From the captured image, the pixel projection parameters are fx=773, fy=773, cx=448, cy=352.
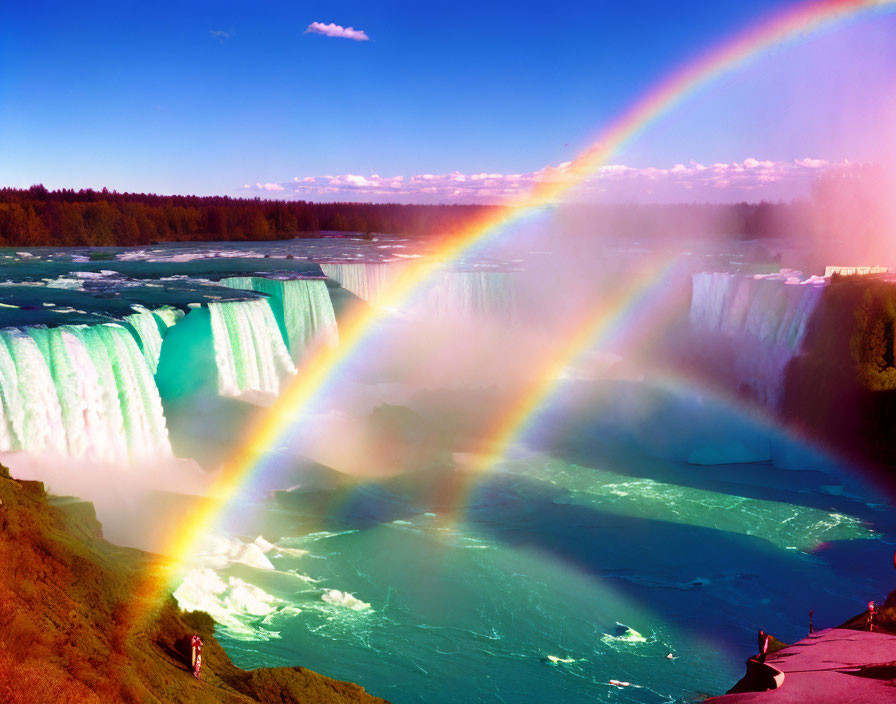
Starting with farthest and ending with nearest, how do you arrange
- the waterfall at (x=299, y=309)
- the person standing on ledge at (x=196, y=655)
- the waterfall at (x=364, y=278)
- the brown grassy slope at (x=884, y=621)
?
the waterfall at (x=364, y=278) < the waterfall at (x=299, y=309) < the brown grassy slope at (x=884, y=621) < the person standing on ledge at (x=196, y=655)

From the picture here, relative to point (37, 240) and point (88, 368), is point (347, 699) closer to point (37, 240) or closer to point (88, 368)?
point (88, 368)

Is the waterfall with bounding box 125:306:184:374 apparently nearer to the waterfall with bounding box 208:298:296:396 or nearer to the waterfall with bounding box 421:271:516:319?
the waterfall with bounding box 208:298:296:396

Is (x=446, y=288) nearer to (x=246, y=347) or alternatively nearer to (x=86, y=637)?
(x=246, y=347)

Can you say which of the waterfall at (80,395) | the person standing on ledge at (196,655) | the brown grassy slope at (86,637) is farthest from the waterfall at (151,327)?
the person standing on ledge at (196,655)

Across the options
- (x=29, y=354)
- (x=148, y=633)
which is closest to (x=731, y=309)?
(x=29, y=354)

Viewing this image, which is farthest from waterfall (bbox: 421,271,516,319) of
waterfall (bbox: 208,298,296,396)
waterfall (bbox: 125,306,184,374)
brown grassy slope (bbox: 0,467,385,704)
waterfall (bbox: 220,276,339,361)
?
brown grassy slope (bbox: 0,467,385,704)

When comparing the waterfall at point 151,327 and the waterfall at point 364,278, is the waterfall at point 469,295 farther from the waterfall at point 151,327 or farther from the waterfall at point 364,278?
the waterfall at point 151,327
